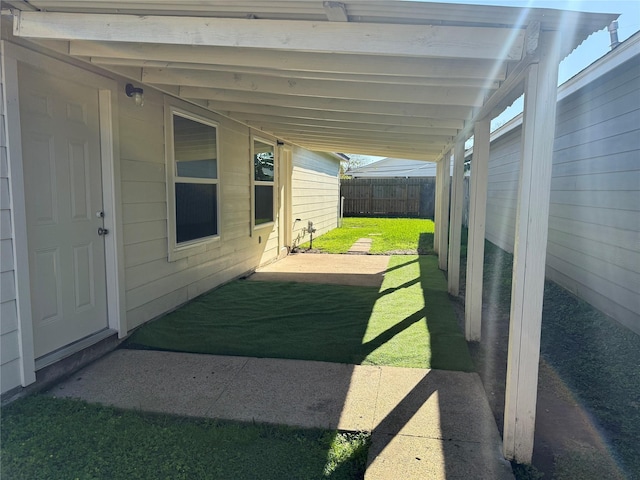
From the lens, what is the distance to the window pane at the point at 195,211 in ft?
16.3

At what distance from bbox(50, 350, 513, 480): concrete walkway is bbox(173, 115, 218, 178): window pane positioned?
2.19m

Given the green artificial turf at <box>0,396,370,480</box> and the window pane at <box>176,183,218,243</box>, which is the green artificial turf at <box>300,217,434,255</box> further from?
the green artificial turf at <box>0,396,370,480</box>

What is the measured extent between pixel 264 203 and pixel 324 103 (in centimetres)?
380

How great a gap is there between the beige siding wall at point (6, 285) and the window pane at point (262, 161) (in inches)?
185

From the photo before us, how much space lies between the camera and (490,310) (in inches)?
214

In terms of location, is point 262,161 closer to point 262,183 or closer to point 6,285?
point 262,183

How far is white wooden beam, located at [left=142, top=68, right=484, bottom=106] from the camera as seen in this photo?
378cm

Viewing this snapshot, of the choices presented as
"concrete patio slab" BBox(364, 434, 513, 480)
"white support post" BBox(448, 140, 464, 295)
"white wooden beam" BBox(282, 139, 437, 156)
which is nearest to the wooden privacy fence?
"white wooden beam" BBox(282, 139, 437, 156)

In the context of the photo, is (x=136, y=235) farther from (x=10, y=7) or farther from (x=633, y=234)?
(x=633, y=234)

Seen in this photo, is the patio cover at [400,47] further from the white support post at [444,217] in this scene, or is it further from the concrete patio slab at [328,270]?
the white support post at [444,217]

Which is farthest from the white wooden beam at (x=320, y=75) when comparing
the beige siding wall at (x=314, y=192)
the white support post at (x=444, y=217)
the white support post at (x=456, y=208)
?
the beige siding wall at (x=314, y=192)

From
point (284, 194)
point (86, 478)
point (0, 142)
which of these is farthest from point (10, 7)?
point (284, 194)

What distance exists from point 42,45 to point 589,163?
5.57 meters

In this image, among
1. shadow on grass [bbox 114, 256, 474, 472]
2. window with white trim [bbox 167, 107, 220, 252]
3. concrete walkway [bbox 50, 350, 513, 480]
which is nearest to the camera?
concrete walkway [bbox 50, 350, 513, 480]
